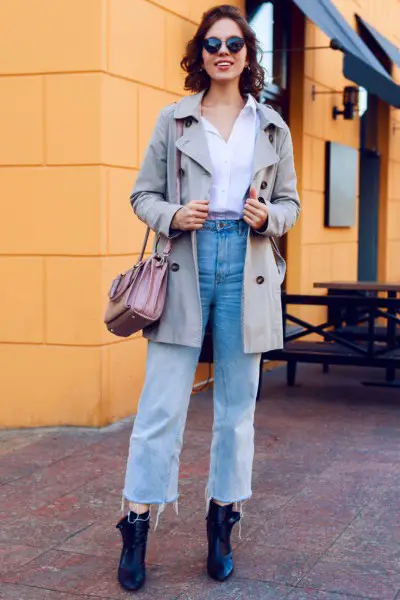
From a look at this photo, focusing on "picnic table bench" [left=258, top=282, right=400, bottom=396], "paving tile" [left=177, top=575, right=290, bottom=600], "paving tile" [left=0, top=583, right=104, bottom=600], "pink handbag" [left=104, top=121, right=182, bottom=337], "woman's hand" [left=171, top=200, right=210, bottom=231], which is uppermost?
"woman's hand" [left=171, top=200, right=210, bottom=231]

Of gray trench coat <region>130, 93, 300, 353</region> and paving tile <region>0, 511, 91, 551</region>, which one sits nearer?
gray trench coat <region>130, 93, 300, 353</region>

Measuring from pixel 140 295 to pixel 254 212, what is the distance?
48 cm

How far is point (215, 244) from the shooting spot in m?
3.26

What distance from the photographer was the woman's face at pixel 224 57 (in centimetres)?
330

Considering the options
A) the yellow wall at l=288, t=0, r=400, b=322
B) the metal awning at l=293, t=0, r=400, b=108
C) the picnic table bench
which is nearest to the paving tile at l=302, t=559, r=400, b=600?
the picnic table bench

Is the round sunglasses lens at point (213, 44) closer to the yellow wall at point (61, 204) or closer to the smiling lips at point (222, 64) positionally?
the smiling lips at point (222, 64)

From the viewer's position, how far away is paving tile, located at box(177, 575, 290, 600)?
316 cm

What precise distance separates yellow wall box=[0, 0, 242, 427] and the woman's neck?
7.49ft

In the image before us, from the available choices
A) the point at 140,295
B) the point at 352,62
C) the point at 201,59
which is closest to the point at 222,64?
the point at 201,59

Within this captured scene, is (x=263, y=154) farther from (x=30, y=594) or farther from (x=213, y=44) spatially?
(x=30, y=594)

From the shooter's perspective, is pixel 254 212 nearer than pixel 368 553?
Yes

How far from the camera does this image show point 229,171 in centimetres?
327

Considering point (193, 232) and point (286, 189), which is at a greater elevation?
point (286, 189)

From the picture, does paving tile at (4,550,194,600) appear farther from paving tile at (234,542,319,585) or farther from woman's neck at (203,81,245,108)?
woman's neck at (203,81,245,108)
